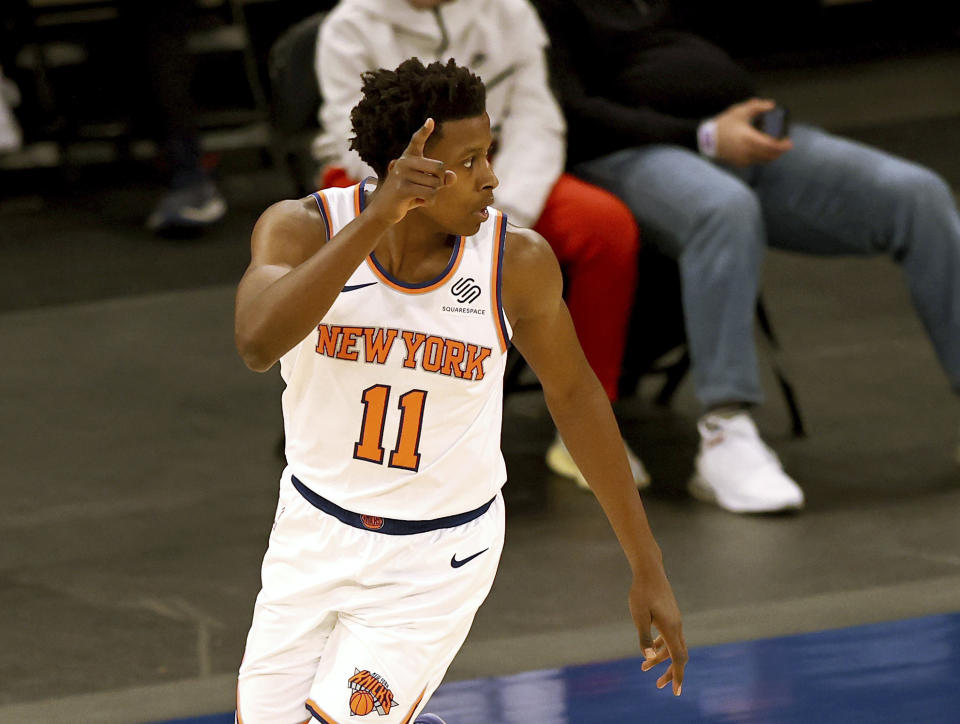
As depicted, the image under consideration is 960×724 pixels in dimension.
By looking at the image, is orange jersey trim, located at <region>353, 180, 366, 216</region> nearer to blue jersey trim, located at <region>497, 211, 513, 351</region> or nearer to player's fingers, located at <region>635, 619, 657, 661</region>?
blue jersey trim, located at <region>497, 211, 513, 351</region>

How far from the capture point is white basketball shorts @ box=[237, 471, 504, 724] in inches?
74.0

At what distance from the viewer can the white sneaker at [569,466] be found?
339cm

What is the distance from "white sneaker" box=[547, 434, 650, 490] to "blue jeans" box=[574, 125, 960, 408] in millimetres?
246

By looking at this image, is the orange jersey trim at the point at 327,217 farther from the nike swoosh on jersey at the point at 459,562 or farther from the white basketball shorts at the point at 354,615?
the nike swoosh on jersey at the point at 459,562

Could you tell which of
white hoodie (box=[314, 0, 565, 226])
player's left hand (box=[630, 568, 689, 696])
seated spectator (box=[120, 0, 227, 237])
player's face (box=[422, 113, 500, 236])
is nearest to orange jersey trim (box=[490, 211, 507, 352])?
player's face (box=[422, 113, 500, 236])

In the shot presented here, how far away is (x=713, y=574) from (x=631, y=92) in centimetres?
124

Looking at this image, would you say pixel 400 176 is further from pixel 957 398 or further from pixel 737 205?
pixel 957 398

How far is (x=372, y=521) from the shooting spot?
6.24 feet

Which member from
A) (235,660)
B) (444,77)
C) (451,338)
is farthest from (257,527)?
(444,77)

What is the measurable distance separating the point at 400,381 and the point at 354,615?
32cm

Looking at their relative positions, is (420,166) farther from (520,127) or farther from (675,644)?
(520,127)

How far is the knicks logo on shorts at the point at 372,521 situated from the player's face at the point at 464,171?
1.31 feet

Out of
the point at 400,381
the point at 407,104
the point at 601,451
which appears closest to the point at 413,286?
the point at 400,381

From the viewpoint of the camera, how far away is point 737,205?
3.26 meters
